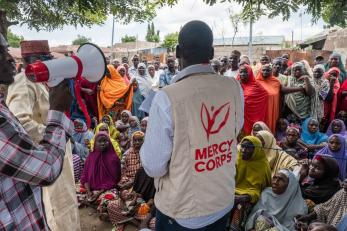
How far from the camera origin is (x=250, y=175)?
356 centimetres

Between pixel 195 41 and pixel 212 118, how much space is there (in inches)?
14.2

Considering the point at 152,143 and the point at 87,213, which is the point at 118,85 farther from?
the point at 152,143

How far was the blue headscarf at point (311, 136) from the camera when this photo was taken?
4.63 meters

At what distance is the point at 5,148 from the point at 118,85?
237 inches

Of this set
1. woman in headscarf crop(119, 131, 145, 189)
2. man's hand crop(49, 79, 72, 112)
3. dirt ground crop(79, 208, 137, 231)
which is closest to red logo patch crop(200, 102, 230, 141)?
man's hand crop(49, 79, 72, 112)

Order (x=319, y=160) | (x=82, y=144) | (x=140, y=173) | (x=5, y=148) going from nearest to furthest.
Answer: (x=5, y=148), (x=319, y=160), (x=140, y=173), (x=82, y=144)

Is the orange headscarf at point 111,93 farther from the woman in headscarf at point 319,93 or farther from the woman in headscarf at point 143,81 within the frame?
the woman in headscarf at point 319,93

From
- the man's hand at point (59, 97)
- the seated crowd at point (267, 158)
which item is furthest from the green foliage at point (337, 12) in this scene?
the man's hand at point (59, 97)

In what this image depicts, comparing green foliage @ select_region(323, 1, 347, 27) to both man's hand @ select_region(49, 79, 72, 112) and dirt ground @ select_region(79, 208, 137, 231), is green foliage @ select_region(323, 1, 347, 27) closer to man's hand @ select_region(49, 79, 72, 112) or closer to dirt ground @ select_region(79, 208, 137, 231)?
man's hand @ select_region(49, 79, 72, 112)

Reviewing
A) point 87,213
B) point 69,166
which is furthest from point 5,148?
point 87,213

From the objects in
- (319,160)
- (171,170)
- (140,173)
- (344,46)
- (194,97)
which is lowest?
(140,173)

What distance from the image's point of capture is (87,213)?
421 centimetres

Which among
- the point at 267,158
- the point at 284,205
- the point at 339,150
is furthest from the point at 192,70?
the point at 339,150

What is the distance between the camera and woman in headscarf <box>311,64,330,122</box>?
5117 mm
